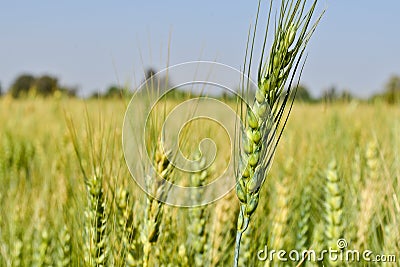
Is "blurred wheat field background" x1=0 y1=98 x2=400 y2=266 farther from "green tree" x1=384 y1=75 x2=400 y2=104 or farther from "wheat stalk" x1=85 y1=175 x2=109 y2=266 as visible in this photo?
"green tree" x1=384 y1=75 x2=400 y2=104

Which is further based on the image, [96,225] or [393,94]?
[393,94]

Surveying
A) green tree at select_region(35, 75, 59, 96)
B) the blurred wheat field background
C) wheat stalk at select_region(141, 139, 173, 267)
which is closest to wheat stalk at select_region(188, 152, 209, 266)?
the blurred wheat field background

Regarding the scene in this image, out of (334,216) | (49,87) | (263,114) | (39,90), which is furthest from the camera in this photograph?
(49,87)

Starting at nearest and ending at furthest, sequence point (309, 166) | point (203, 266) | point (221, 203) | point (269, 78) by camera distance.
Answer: point (269, 78), point (203, 266), point (221, 203), point (309, 166)

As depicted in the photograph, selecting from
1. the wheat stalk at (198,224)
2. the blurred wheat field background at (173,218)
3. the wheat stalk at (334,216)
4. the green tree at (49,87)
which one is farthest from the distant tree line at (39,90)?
the wheat stalk at (334,216)

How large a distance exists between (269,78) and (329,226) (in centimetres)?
48

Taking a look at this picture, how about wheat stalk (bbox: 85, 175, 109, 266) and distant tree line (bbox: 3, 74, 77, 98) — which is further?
distant tree line (bbox: 3, 74, 77, 98)

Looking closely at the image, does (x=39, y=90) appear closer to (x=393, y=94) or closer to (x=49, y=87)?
(x=49, y=87)

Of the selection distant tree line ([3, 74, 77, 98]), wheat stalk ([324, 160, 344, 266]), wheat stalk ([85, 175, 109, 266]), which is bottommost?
wheat stalk ([85, 175, 109, 266])

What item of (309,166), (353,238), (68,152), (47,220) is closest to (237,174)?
(353,238)

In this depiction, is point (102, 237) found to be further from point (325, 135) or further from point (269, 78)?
point (325, 135)

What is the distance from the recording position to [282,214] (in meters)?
1.11

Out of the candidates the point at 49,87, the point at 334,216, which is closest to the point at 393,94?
the point at 49,87

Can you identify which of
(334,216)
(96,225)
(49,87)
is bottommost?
(96,225)
